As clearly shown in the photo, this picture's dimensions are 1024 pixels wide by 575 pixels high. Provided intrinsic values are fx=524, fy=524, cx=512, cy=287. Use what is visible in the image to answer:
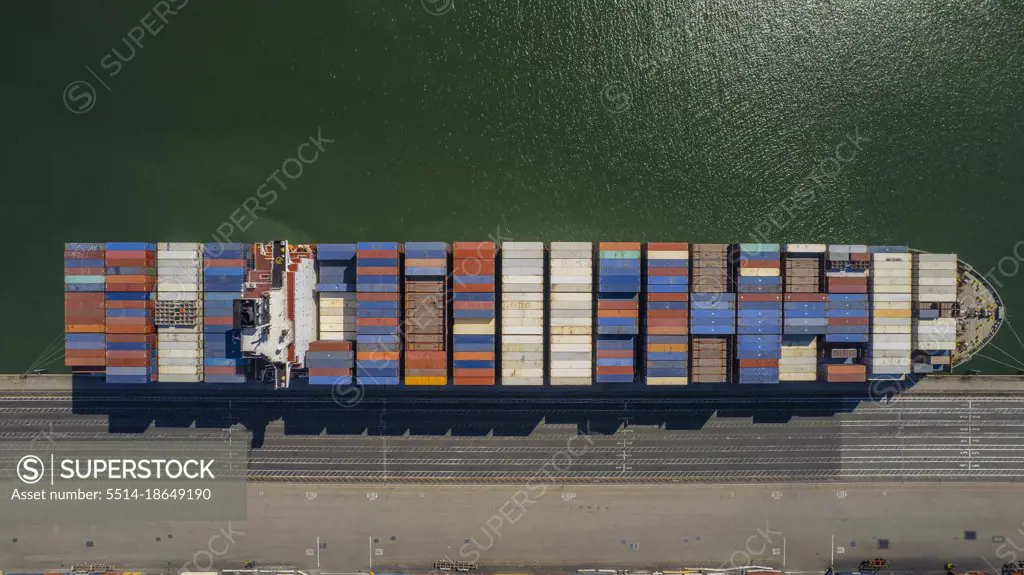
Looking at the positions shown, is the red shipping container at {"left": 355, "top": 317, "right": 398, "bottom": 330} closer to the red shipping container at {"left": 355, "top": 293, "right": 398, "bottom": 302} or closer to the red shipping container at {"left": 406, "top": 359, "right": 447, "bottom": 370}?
the red shipping container at {"left": 355, "top": 293, "right": 398, "bottom": 302}

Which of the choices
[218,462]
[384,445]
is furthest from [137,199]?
[384,445]

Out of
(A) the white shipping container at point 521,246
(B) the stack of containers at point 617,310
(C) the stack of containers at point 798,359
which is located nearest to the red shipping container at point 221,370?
(A) the white shipping container at point 521,246

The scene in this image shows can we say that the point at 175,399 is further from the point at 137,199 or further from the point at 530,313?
the point at 530,313

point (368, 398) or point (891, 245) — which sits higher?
point (891, 245)

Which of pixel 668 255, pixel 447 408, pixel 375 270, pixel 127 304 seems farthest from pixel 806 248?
pixel 127 304

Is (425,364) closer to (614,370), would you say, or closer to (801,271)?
(614,370)

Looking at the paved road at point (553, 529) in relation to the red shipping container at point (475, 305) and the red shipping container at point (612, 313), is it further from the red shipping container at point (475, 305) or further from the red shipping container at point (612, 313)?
the red shipping container at point (475, 305)
